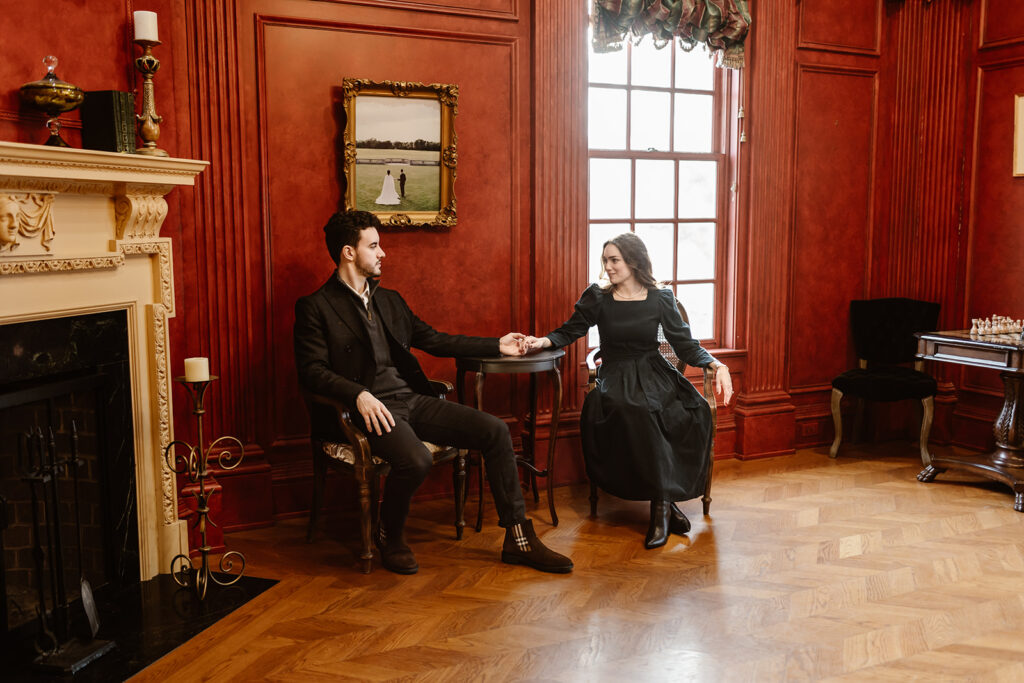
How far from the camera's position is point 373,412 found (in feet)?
11.7

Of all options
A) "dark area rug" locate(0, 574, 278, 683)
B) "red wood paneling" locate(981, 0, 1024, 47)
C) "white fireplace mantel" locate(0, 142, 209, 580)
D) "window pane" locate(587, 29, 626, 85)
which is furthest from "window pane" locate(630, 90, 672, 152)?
"dark area rug" locate(0, 574, 278, 683)

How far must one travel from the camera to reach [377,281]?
13.1 ft

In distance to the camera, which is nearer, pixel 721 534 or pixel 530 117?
pixel 721 534

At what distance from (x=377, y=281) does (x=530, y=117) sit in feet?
4.37

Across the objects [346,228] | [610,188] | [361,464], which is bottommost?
[361,464]

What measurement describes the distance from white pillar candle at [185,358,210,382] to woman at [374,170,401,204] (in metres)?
1.43

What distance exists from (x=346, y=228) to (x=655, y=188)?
83.4 inches

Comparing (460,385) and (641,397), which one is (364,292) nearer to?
(460,385)

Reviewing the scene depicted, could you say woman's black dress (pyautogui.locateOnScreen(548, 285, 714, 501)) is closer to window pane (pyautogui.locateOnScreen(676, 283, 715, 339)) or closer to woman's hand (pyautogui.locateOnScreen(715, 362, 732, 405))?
woman's hand (pyautogui.locateOnScreen(715, 362, 732, 405))

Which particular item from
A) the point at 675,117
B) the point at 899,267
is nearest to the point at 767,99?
the point at 675,117

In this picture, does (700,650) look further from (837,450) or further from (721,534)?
(837,450)

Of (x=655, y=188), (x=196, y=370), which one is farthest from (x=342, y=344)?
(x=655, y=188)

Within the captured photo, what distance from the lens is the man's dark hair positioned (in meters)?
3.84

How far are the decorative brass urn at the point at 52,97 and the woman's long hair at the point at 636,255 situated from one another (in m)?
2.29
